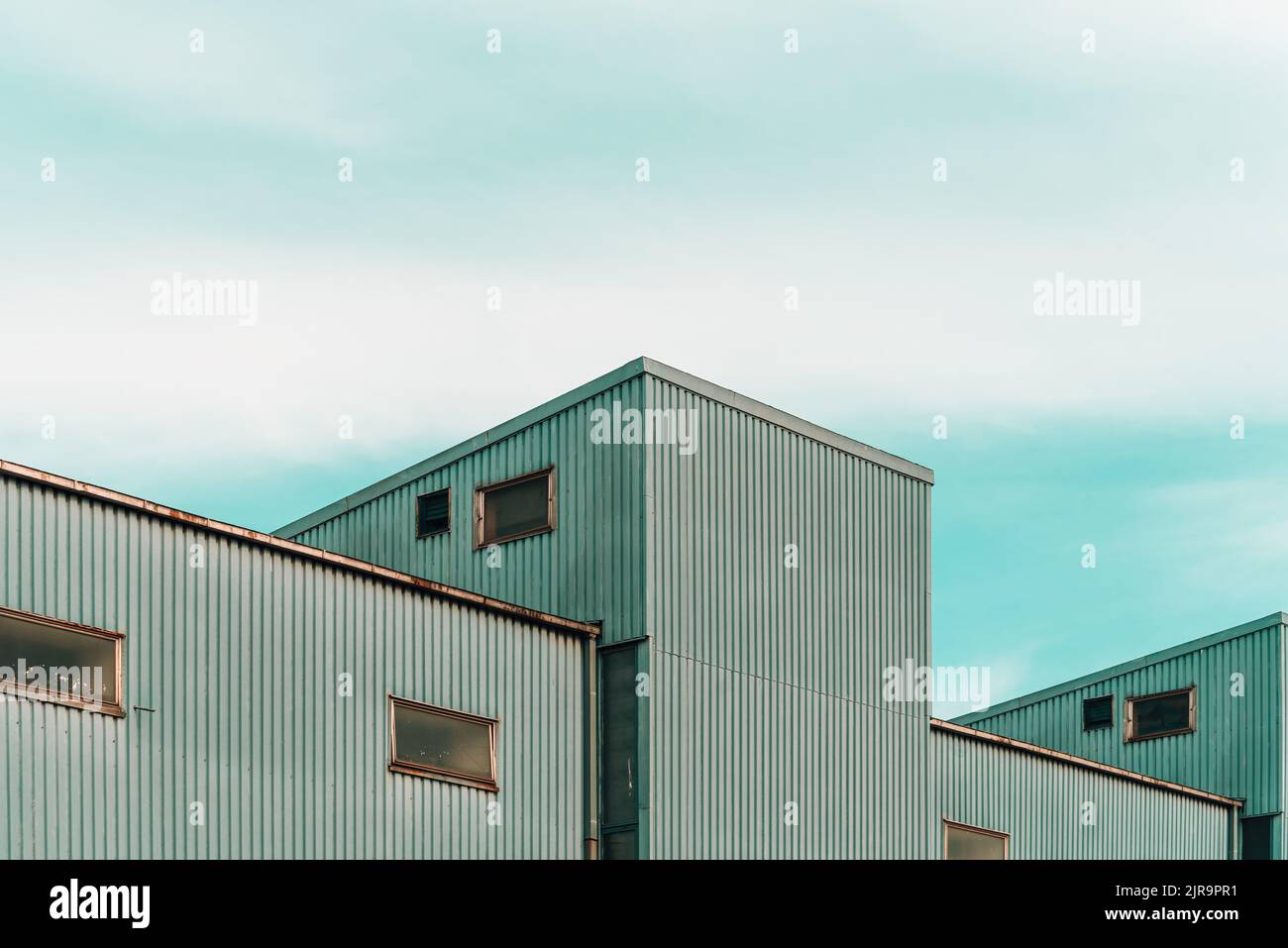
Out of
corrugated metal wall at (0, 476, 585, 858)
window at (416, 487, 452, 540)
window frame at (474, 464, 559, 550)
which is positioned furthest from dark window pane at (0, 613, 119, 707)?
window at (416, 487, 452, 540)

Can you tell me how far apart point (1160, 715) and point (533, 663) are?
75.2ft

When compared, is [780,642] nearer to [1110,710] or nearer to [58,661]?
[58,661]

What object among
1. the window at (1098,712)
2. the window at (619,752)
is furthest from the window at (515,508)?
the window at (1098,712)

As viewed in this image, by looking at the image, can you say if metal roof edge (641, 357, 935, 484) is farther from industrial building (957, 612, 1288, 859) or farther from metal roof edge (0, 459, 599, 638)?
industrial building (957, 612, 1288, 859)

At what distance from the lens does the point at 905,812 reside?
3447 centimetres

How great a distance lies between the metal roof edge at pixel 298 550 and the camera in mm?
24125

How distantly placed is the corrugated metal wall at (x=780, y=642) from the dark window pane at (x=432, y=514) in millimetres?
5376

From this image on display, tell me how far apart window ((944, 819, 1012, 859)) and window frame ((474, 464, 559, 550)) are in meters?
10.8

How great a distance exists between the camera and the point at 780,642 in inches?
1289

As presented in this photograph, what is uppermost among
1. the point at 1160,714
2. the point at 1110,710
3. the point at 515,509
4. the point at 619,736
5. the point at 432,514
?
the point at 432,514

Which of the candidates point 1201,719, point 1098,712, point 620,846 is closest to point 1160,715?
point 1201,719
